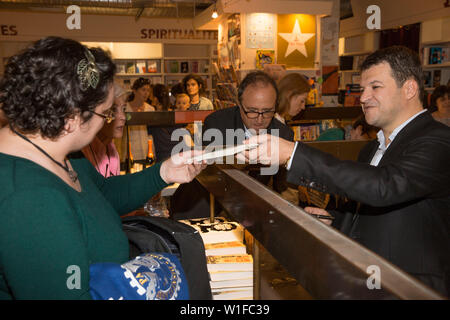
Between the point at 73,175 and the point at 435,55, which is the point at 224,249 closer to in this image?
the point at 73,175

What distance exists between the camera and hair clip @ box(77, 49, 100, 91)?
3.23 feet

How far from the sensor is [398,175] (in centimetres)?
127

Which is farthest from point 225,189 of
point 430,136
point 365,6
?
point 365,6

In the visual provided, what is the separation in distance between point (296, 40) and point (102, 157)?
489 centimetres

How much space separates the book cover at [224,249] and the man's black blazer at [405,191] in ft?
1.21

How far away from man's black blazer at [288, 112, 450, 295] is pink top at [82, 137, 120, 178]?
1.28 m

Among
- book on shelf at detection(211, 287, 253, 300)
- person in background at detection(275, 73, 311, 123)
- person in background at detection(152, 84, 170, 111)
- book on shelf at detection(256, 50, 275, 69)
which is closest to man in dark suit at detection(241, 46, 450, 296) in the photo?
book on shelf at detection(211, 287, 253, 300)

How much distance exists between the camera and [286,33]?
620 cm

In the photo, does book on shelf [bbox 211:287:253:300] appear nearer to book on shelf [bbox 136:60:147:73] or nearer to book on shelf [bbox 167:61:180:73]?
book on shelf [bbox 136:60:147:73]

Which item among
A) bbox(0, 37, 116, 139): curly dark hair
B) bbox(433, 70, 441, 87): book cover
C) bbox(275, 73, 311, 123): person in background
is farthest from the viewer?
→ bbox(433, 70, 441, 87): book cover

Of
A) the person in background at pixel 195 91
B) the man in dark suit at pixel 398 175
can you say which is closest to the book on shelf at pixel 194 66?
the person in background at pixel 195 91

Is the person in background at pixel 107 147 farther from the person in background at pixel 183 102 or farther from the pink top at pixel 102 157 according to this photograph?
the person in background at pixel 183 102

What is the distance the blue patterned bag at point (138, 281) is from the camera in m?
0.83

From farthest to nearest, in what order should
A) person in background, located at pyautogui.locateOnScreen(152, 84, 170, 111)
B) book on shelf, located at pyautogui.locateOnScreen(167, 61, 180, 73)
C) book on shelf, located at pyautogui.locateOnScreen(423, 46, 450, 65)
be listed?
book on shelf, located at pyautogui.locateOnScreen(167, 61, 180, 73), book on shelf, located at pyautogui.locateOnScreen(423, 46, 450, 65), person in background, located at pyautogui.locateOnScreen(152, 84, 170, 111)
